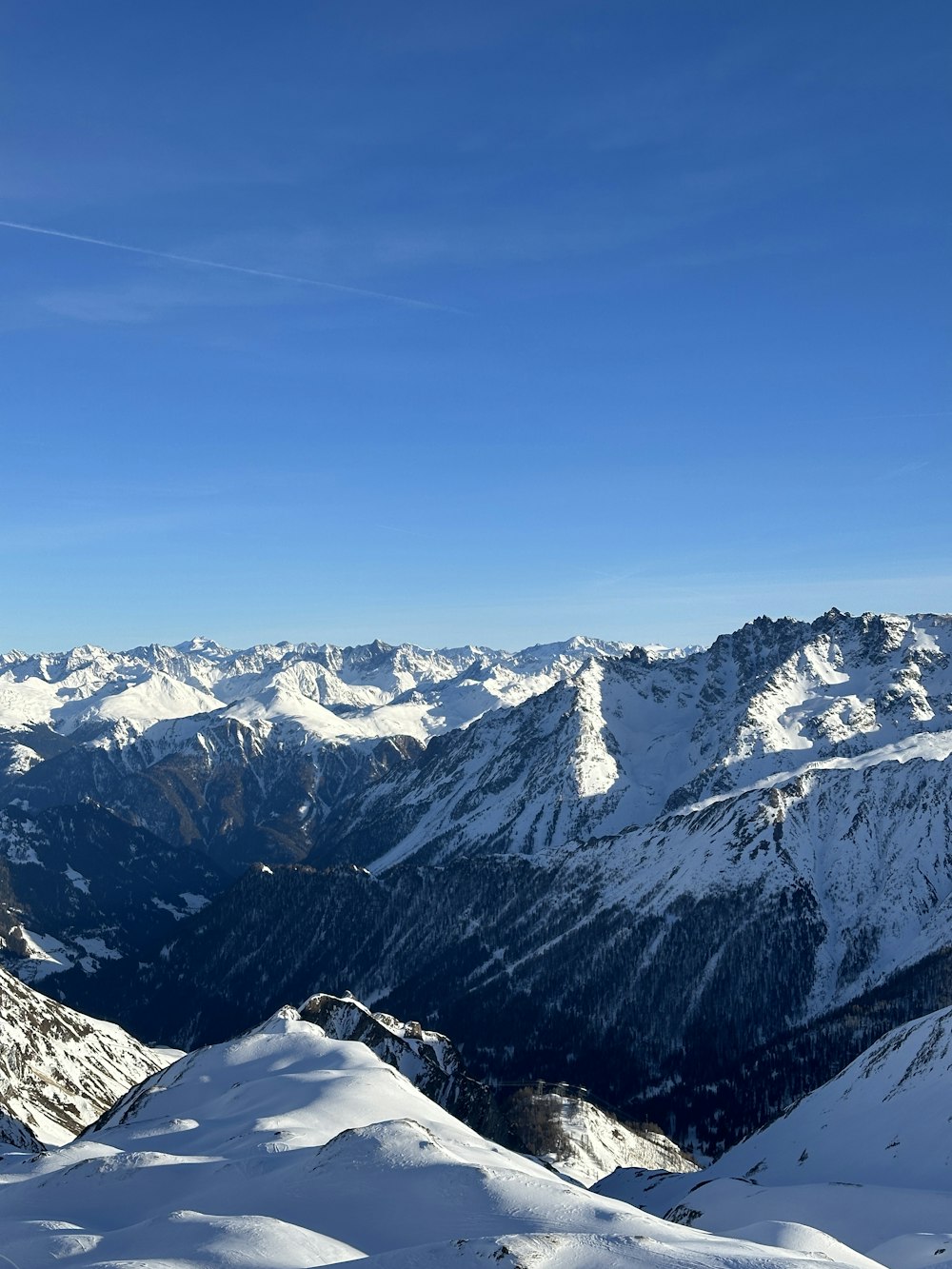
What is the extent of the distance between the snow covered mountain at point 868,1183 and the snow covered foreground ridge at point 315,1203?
93.2ft

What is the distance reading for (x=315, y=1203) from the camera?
104m

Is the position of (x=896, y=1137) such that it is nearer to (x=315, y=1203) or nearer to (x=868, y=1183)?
(x=868, y=1183)

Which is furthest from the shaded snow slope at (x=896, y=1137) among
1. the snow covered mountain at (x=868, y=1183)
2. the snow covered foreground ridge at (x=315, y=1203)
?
the snow covered foreground ridge at (x=315, y=1203)

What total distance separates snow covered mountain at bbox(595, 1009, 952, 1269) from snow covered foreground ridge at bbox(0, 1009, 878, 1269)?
2841 centimetres

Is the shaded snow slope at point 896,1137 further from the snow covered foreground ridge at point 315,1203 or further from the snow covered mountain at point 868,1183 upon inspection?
the snow covered foreground ridge at point 315,1203

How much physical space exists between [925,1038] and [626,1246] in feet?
444

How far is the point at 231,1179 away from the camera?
114 metres

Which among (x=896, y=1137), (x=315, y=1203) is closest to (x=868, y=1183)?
(x=896, y=1137)

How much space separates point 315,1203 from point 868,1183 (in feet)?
331

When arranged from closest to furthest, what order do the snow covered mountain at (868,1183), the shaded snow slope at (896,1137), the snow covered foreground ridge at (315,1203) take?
1. the snow covered foreground ridge at (315,1203)
2. the snow covered mountain at (868,1183)
3. the shaded snow slope at (896,1137)

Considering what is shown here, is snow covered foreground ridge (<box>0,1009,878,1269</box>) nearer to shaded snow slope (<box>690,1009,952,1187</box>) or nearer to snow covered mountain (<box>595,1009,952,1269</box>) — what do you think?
snow covered mountain (<box>595,1009,952,1269</box>)

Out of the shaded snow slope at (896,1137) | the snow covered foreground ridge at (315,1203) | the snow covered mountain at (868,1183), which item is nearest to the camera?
the snow covered foreground ridge at (315,1203)

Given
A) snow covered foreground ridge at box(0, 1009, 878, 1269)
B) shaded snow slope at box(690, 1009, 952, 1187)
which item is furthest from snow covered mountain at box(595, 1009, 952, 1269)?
snow covered foreground ridge at box(0, 1009, 878, 1269)

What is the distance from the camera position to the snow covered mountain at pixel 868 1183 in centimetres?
13150
